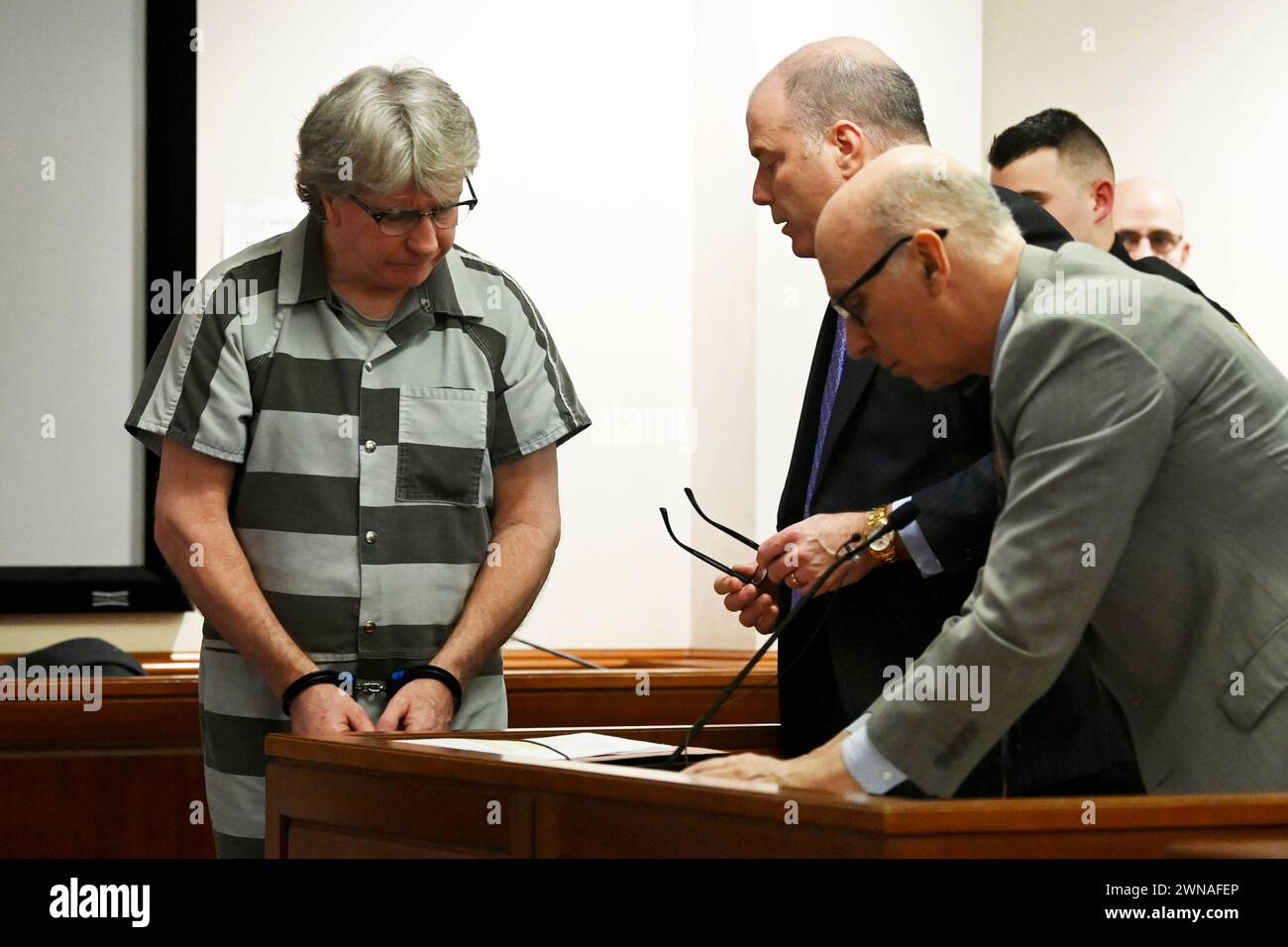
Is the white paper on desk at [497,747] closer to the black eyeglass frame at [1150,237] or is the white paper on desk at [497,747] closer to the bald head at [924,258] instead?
the bald head at [924,258]

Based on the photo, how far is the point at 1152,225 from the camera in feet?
14.3

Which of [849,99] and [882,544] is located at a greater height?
[849,99]

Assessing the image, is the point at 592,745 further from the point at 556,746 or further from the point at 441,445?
the point at 441,445

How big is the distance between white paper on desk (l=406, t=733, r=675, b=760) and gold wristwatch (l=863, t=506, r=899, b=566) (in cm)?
37

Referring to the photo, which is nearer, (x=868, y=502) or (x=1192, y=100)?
(x=868, y=502)

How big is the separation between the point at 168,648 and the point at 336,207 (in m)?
1.85

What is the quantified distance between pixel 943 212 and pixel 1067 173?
218cm

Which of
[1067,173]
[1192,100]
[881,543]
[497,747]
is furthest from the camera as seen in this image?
[1192,100]

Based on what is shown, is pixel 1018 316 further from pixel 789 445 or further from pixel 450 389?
pixel 789 445

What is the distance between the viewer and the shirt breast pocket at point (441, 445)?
2.41 metres

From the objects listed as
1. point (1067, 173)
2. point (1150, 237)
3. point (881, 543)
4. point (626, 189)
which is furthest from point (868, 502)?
point (1150, 237)

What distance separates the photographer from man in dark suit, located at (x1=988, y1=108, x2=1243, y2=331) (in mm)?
3744

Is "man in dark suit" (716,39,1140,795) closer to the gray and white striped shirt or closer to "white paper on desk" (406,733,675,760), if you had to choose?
"white paper on desk" (406,733,675,760)

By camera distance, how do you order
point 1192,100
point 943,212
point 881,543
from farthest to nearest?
point 1192,100 → point 881,543 → point 943,212
